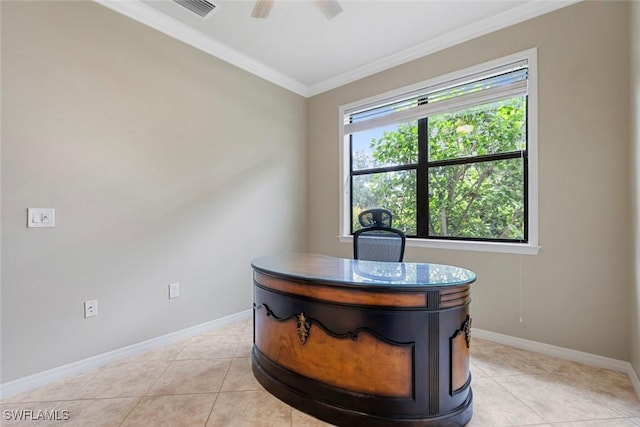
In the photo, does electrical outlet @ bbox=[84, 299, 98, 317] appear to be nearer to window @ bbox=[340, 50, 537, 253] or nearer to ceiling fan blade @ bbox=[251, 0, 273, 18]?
ceiling fan blade @ bbox=[251, 0, 273, 18]

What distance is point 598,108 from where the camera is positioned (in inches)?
85.3

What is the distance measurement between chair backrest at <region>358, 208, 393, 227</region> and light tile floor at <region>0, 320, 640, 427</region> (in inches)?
49.6

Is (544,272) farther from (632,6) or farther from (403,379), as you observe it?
(632,6)

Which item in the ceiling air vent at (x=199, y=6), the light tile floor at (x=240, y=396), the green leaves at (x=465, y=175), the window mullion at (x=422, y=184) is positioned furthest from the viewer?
the window mullion at (x=422, y=184)

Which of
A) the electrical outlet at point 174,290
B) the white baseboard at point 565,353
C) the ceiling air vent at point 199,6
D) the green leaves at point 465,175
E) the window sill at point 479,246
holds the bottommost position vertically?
the white baseboard at point 565,353

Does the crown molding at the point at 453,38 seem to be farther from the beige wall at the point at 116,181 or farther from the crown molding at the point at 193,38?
the beige wall at the point at 116,181

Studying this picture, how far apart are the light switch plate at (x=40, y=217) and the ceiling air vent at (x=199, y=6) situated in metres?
1.87

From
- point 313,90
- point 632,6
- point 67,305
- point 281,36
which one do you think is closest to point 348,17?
point 281,36

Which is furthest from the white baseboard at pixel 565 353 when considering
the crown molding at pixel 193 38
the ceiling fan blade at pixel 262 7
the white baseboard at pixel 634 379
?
the crown molding at pixel 193 38

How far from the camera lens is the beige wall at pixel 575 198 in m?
2.10

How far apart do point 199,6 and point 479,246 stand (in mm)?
3192

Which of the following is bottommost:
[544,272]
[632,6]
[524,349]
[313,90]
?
[524,349]

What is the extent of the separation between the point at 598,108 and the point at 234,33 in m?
3.10

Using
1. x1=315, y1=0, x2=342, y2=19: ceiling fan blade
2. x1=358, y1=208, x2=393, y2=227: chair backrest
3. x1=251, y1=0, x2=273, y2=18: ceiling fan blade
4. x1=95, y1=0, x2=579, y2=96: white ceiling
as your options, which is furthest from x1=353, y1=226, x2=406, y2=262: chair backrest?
x1=95, y1=0, x2=579, y2=96: white ceiling
